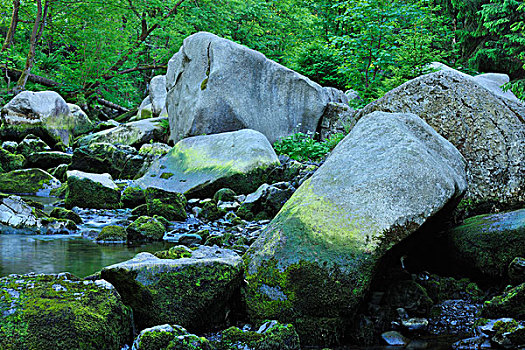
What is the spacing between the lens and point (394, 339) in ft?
10.6

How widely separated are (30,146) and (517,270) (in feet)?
40.4

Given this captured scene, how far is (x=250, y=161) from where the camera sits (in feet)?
27.3

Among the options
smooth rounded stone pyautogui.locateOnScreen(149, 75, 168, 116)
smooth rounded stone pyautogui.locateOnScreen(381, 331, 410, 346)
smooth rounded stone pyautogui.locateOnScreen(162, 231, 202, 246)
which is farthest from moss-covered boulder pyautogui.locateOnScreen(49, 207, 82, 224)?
smooth rounded stone pyautogui.locateOnScreen(149, 75, 168, 116)

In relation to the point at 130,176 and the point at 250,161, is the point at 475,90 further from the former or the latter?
the point at 130,176

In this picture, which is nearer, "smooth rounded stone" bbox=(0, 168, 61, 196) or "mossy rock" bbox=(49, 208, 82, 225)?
"mossy rock" bbox=(49, 208, 82, 225)

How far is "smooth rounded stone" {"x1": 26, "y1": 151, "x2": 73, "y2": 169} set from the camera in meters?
11.6

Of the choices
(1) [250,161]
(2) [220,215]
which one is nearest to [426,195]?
(2) [220,215]

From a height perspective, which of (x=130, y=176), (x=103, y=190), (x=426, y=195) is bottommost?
(x=130, y=176)

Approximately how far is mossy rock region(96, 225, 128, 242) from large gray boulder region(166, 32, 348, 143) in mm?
5200

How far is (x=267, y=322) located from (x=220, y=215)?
427 centimetres

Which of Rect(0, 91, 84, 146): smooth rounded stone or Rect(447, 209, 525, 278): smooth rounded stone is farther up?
Rect(447, 209, 525, 278): smooth rounded stone

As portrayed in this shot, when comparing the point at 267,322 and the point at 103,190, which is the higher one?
the point at 267,322

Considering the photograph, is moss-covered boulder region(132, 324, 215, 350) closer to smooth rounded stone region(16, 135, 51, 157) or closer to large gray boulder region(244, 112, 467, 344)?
large gray boulder region(244, 112, 467, 344)

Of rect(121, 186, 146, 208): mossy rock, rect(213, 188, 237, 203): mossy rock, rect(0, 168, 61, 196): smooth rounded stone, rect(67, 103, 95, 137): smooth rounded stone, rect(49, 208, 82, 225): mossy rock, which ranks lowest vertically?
rect(67, 103, 95, 137): smooth rounded stone
